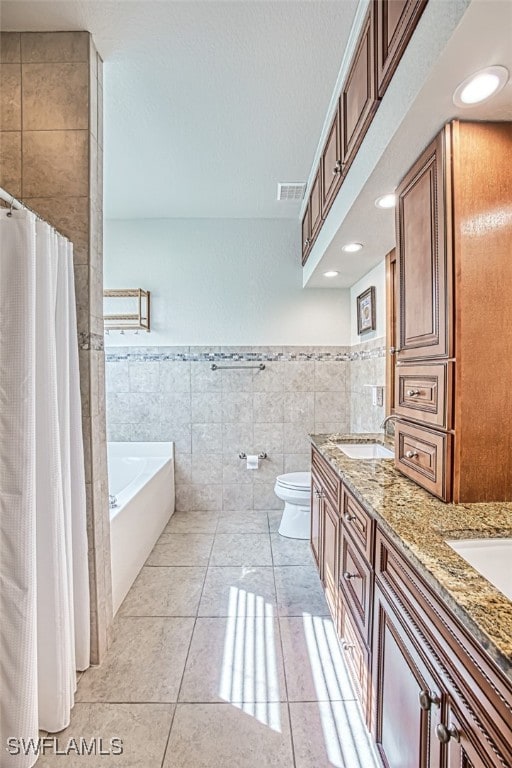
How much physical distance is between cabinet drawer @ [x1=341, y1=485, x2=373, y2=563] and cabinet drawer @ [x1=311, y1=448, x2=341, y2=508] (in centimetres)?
10

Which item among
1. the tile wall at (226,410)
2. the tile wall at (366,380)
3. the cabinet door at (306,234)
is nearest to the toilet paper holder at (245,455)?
the tile wall at (226,410)

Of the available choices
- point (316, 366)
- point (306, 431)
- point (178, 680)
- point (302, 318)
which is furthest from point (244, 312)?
point (178, 680)

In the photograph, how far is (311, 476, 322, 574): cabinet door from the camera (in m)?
2.11

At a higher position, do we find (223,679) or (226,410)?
(226,410)

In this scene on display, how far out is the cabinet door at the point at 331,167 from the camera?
184 centimetres

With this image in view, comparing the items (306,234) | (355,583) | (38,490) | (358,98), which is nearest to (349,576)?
(355,583)

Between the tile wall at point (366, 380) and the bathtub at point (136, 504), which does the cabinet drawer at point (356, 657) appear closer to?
the bathtub at point (136, 504)

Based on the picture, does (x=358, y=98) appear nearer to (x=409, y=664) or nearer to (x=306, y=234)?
(x=306, y=234)

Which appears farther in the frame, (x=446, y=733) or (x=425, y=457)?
(x=425, y=457)

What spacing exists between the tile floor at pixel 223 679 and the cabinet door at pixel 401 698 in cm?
32

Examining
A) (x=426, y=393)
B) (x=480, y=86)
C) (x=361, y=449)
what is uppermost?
(x=480, y=86)

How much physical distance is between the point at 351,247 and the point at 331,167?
0.45 metres

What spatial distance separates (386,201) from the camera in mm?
1661

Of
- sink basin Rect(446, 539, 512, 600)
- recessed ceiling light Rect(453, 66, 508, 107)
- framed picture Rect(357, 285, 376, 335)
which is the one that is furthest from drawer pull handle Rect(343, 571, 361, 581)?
framed picture Rect(357, 285, 376, 335)
